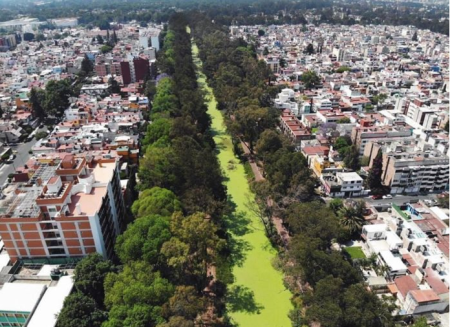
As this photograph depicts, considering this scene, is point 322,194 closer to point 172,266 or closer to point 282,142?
point 282,142

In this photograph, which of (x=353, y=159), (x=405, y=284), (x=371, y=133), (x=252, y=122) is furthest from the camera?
(x=252, y=122)

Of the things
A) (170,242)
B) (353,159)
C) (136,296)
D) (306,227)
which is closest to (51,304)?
(136,296)

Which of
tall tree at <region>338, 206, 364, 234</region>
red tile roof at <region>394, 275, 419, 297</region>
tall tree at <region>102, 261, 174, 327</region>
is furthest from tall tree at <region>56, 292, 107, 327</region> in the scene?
tall tree at <region>338, 206, 364, 234</region>

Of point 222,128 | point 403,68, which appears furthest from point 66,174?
point 403,68

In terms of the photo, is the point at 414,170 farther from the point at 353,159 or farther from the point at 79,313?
the point at 79,313

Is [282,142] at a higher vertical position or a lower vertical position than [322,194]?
higher

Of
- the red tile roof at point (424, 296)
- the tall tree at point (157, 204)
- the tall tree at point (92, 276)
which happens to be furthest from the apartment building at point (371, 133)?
the tall tree at point (92, 276)
